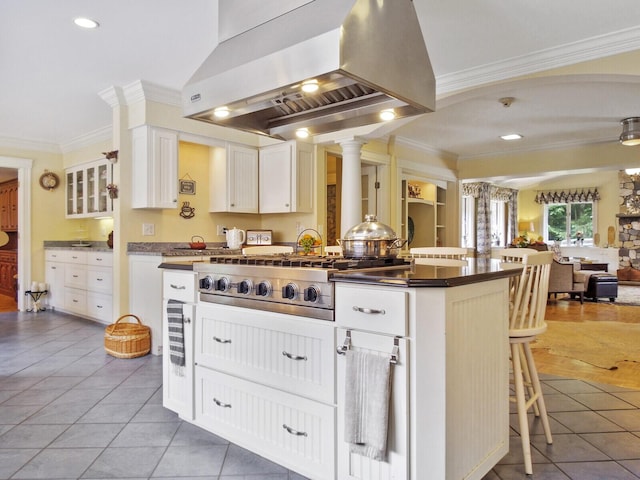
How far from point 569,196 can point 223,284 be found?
38.2 ft

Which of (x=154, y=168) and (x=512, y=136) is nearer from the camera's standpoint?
(x=154, y=168)

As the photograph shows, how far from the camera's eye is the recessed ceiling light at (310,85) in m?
1.68

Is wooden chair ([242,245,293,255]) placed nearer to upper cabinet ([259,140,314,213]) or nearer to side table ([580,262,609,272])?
upper cabinet ([259,140,314,213])

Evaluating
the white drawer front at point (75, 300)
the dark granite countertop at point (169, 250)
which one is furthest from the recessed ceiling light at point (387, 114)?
the white drawer front at point (75, 300)

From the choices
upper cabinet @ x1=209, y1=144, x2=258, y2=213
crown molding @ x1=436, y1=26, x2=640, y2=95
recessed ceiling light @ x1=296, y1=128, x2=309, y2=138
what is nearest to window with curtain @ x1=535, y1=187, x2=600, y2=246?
crown molding @ x1=436, y1=26, x2=640, y2=95

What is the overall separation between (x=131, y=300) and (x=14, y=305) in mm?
3772

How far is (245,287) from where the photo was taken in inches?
79.7

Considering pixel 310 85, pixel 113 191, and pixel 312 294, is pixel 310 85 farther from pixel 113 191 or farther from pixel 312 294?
pixel 113 191

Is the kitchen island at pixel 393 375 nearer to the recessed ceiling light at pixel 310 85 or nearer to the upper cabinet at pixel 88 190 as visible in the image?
the recessed ceiling light at pixel 310 85

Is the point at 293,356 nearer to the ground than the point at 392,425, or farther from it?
farther from it

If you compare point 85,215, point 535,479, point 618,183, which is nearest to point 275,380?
point 535,479

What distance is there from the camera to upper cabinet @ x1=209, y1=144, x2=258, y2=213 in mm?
4812

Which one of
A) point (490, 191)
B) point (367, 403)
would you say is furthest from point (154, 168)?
point (490, 191)

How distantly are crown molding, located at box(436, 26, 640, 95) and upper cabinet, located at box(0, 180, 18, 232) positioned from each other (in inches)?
273
